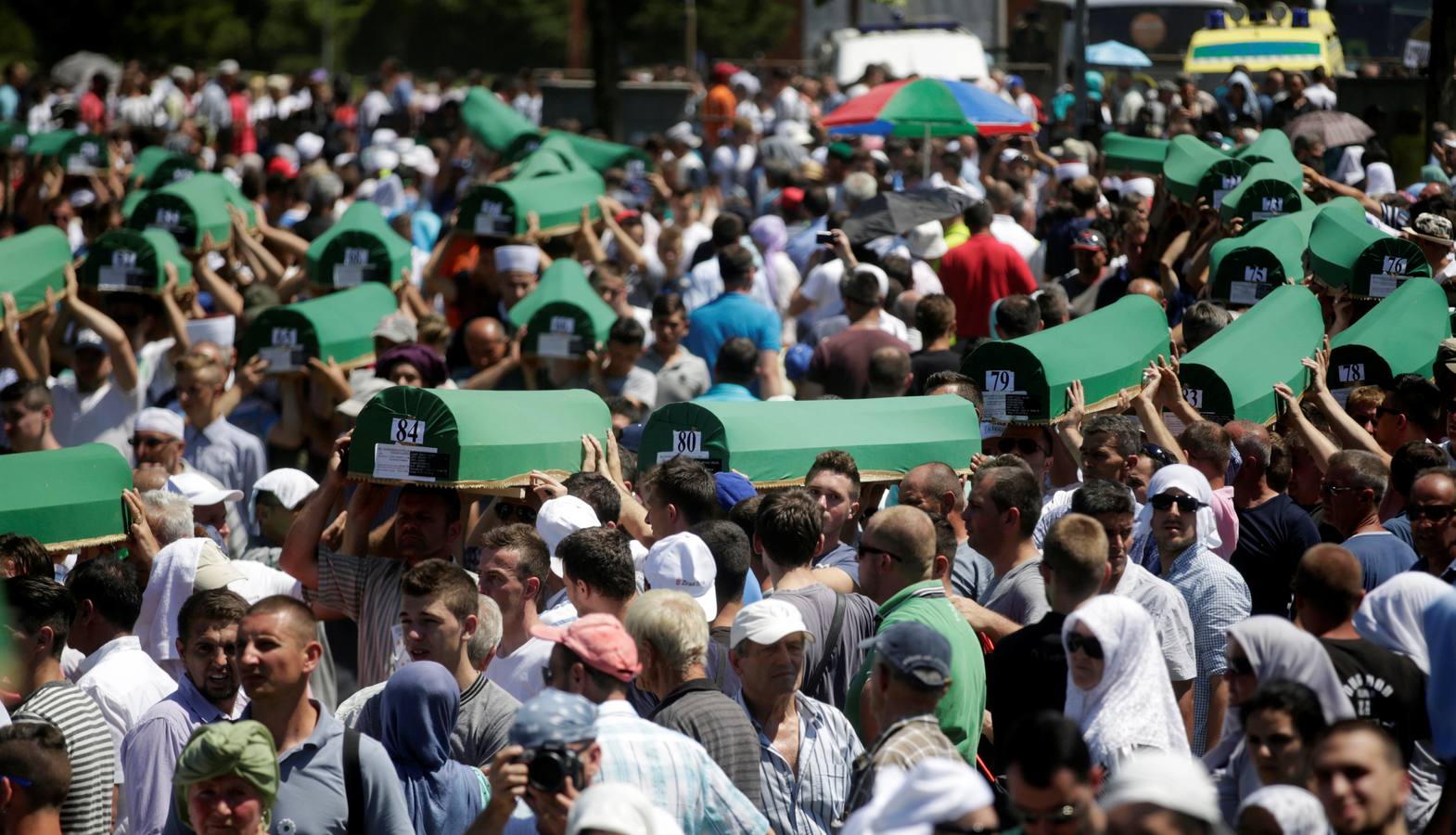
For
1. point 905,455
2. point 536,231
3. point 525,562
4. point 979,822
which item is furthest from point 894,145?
point 979,822

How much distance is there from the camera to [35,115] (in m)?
27.4

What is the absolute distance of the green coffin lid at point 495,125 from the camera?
642 inches

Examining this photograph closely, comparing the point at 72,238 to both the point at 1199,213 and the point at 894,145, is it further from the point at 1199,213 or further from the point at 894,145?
the point at 1199,213

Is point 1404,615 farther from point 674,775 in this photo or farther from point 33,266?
point 33,266

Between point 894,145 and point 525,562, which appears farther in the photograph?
point 894,145

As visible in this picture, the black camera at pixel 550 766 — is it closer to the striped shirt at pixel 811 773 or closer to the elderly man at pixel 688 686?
the elderly man at pixel 688 686

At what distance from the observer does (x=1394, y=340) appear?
312 inches

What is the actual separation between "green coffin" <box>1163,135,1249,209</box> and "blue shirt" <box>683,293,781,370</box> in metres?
2.66

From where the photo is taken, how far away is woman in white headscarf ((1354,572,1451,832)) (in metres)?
4.70

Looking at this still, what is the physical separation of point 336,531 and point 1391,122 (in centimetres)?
1255

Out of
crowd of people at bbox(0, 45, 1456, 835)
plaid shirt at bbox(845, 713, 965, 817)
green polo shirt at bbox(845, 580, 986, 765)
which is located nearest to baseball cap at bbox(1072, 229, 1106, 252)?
crowd of people at bbox(0, 45, 1456, 835)

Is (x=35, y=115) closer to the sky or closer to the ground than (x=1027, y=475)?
closer to the ground

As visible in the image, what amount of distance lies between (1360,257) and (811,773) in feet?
16.2

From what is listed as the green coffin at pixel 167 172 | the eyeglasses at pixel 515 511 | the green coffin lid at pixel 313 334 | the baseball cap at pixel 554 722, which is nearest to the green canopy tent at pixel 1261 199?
the green coffin lid at pixel 313 334
